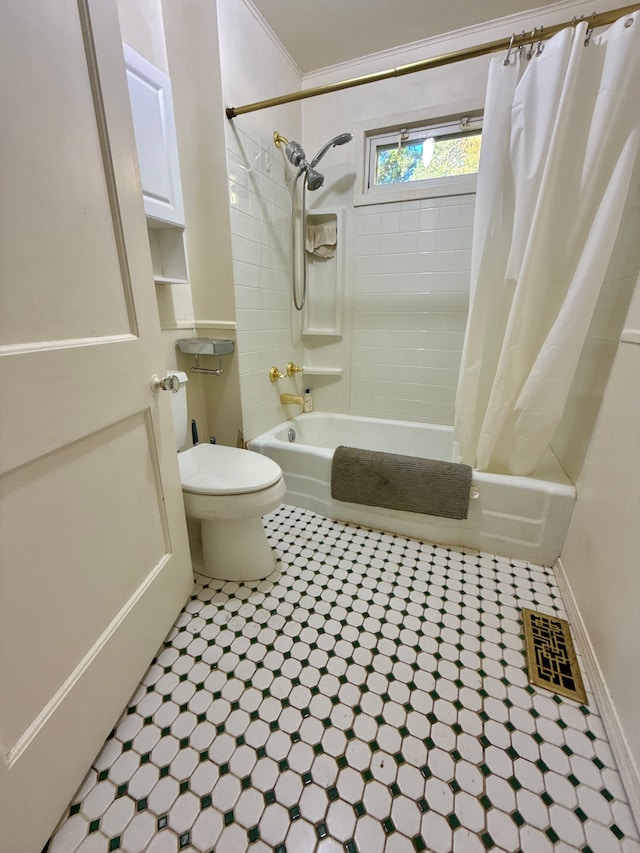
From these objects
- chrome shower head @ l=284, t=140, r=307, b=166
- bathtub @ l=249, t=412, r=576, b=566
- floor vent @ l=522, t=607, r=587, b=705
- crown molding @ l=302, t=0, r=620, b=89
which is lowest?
floor vent @ l=522, t=607, r=587, b=705

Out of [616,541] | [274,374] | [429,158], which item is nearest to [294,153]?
[429,158]

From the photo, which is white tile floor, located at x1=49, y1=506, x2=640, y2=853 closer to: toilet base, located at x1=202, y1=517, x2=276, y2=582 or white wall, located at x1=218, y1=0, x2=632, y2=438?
toilet base, located at x1=202, y1=517, x2=276, y2=582

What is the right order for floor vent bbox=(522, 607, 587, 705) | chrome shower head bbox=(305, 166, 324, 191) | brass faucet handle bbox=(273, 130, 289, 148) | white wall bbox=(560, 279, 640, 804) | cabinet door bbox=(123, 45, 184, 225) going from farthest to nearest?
chrome shower head bbox=(305, 166, 324, 191) → brass faucet handle bbox=(273, 130, 289, 148) → cabinet door bbox=(123, 45, 184, 225) → floor vent bbox=(522, 607, 587, 705) → white wall bbox=(560, 279, 640, 804)

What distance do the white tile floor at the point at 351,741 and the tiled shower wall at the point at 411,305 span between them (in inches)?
49.3

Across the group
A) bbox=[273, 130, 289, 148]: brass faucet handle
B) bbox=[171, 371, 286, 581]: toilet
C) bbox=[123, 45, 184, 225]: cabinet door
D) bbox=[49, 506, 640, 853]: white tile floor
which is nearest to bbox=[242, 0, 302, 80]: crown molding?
bbox=[273, 130, 289, 148]: brass faucet handle

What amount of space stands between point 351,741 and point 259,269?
189cm

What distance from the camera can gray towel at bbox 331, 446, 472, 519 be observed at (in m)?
1.45

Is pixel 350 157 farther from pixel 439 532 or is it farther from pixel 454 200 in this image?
pixel 439 532

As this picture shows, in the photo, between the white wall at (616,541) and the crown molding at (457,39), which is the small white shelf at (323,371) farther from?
the crown molding at (457,39)

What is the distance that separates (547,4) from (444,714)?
2.86 meters

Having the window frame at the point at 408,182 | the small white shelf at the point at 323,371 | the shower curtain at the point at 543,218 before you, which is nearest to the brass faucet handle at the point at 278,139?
the window frame at the point at 408,182

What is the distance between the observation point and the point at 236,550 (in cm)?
133

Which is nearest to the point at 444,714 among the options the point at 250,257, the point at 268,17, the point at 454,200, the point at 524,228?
the point at 524,228

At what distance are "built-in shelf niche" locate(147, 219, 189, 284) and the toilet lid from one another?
28.7 inches
